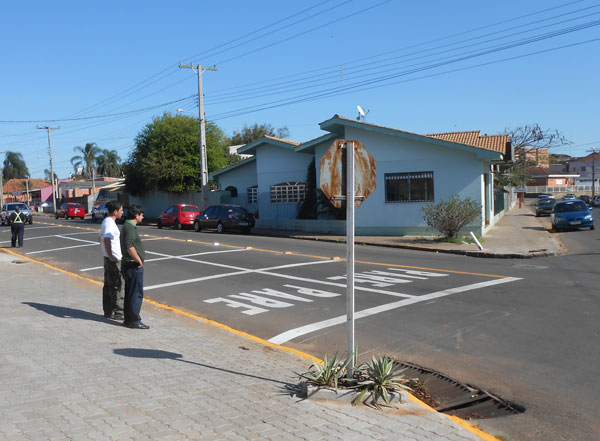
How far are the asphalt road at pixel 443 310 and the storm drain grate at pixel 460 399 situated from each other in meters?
0.13

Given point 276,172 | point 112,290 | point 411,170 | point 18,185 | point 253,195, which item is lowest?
point 112,290

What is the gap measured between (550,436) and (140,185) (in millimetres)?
42382

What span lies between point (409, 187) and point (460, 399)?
18.7 meters

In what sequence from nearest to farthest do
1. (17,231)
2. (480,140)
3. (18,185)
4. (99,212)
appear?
(17,231)
(480,140)
(99,212)
(18,185)

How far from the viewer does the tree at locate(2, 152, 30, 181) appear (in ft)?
403

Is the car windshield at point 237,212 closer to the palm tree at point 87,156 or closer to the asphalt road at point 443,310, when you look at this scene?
the asphalt road at point 443,310

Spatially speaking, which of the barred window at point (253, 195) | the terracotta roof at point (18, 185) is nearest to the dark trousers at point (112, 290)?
the barred window at point (253, 195)

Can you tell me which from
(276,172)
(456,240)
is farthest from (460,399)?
(276,172)

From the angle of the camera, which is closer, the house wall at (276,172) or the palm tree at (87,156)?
the house wall at (276,172)

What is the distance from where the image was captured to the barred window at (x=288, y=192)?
28828mm

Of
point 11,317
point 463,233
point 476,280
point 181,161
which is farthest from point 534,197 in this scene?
point 11,317

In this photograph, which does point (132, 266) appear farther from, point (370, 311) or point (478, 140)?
point (478, 140)

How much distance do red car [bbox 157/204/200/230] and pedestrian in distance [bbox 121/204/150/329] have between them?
937 inches

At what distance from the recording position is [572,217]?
85.9ft
